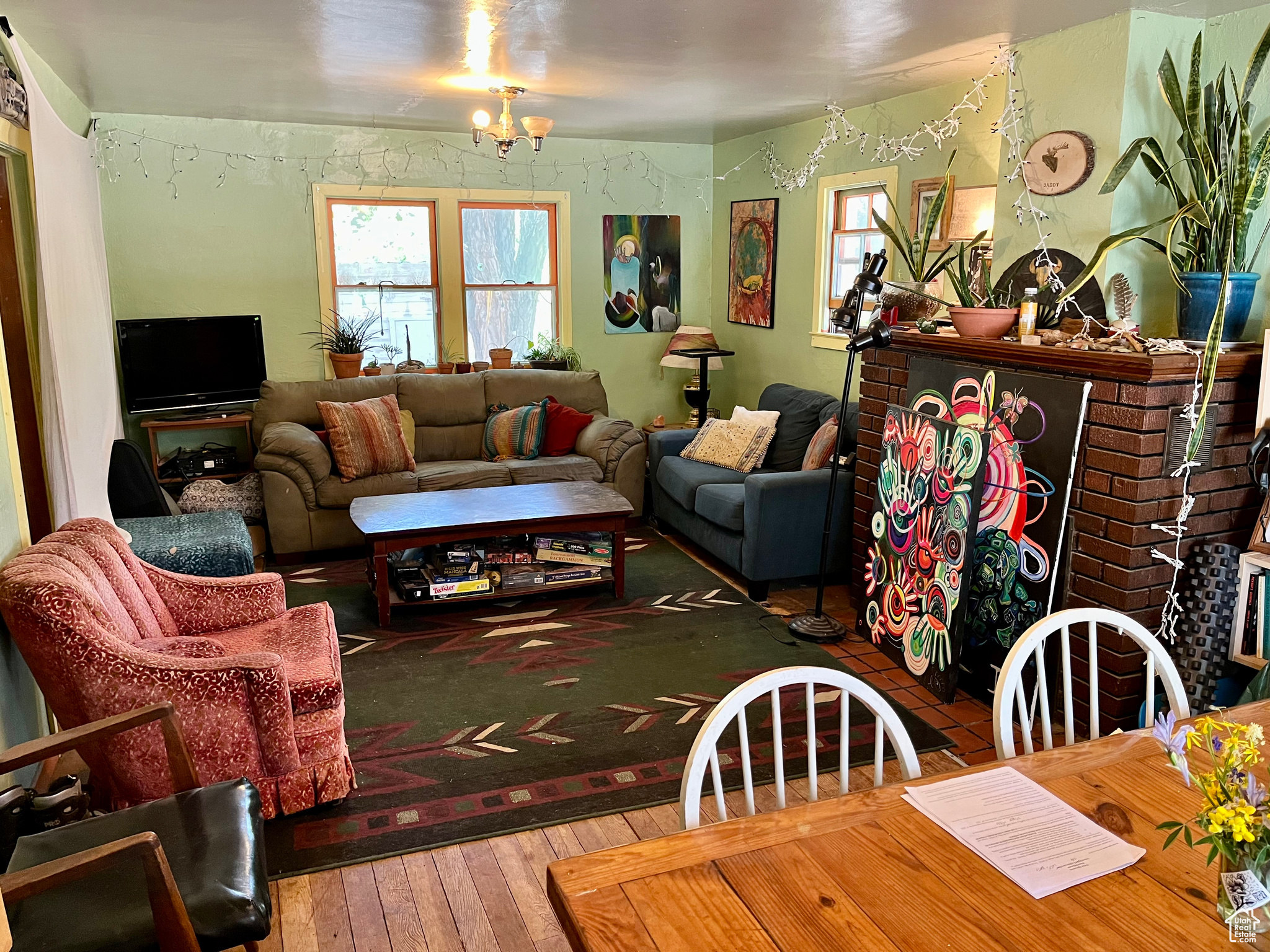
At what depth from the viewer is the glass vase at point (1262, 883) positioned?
1082mm

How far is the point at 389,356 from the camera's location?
21.1 feet

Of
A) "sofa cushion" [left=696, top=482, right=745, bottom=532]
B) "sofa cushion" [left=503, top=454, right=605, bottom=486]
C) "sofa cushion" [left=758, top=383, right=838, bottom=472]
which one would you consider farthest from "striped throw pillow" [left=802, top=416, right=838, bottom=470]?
"sofa cushion" [left=503, top=454, right=605, bottom=486]

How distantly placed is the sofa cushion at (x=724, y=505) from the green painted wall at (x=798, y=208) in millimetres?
1123

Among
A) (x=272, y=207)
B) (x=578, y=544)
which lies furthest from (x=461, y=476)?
(x=272, y=207)

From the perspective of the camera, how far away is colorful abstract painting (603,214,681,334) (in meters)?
6.77

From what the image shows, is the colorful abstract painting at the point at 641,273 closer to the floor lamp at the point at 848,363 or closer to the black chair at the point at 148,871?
the floor lamp at the point at 848,363

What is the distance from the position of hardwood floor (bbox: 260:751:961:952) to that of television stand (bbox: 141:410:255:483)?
11.4ft

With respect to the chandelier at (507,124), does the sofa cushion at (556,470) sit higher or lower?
lower

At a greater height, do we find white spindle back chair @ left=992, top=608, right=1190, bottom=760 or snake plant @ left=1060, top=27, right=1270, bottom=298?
snake plant @ left=1060, top=27, right=1270, bottom=298

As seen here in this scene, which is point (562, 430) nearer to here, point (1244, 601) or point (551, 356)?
point (551, 356)

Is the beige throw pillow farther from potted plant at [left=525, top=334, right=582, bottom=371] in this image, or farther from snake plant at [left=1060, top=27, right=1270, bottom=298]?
snake plant at [left=1060, top=27, right=1270, bottom=298]

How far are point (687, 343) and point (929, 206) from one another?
7.37ft

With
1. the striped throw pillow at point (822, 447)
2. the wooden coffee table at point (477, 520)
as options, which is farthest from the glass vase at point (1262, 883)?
the striped throw pillow at point (822, 447)

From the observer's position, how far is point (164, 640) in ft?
9.05
